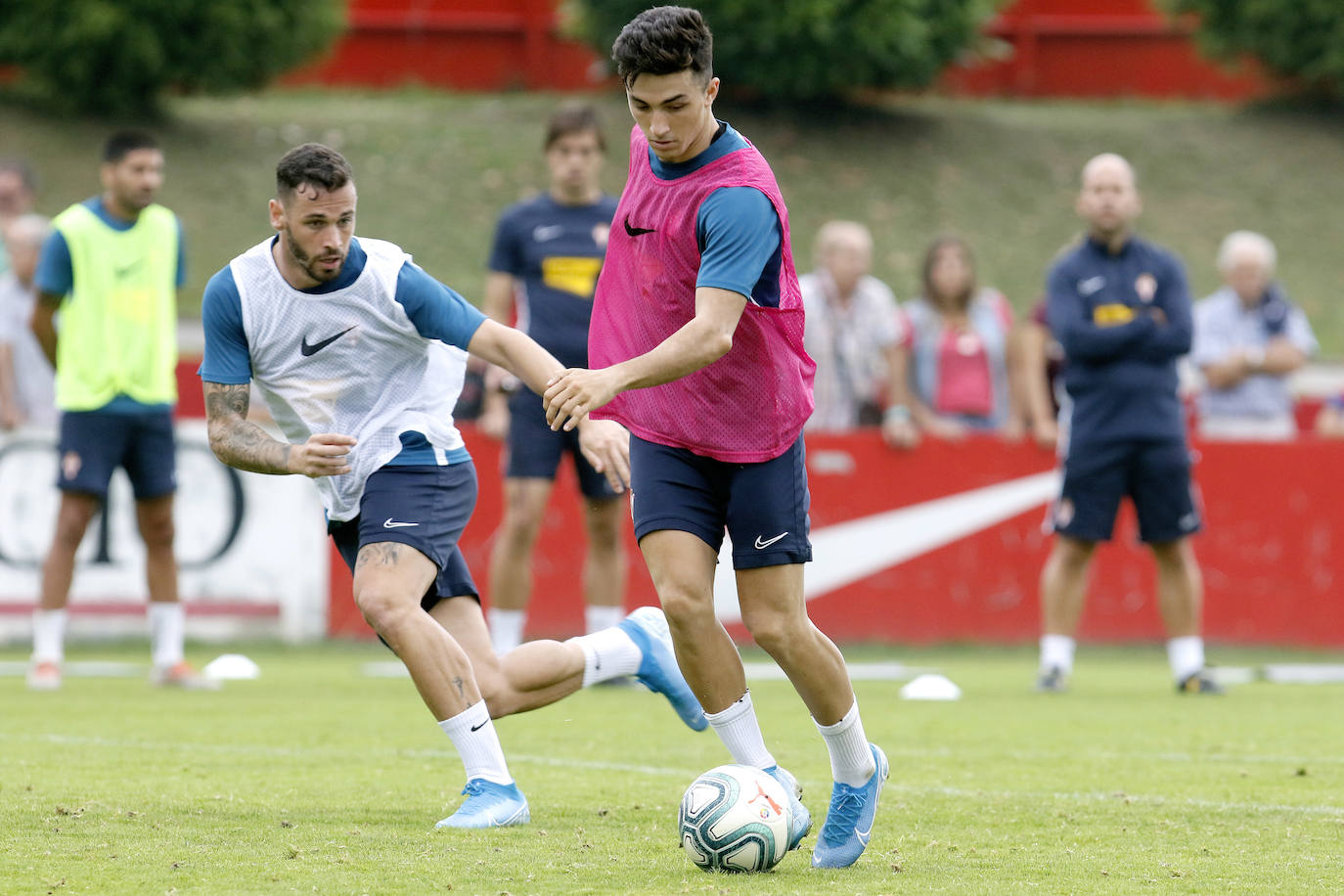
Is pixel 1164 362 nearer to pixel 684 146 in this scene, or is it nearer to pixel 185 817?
pixel 684 146

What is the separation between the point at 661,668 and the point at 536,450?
2.94 meters

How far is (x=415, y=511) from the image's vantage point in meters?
5.77

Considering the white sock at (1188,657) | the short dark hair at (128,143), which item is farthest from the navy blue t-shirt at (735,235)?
the white sock at (1188,657)

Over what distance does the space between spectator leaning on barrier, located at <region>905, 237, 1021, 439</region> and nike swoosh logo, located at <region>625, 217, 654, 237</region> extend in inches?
305

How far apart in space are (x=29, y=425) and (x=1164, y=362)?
274 inches

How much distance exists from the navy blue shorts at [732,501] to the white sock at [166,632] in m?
5.21

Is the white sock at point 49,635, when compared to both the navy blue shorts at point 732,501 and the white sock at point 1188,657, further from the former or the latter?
the white sock at point 1188,657

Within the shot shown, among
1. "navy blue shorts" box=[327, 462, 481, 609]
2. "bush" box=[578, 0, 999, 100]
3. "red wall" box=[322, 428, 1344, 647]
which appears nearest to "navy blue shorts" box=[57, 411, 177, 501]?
"red wall" box=[322, 428, 1344, 647]

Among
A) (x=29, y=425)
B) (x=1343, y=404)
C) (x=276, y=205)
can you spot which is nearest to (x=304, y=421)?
(x=276, y=205)

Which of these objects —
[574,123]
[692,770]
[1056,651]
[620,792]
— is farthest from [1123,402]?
[620,792]

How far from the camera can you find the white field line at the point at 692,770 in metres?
5.91

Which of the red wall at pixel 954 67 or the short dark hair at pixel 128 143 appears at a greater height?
the red wall at pixel 954 67

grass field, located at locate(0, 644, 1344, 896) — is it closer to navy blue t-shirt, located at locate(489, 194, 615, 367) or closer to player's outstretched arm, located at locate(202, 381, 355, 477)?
player's outstretched arm, located at locate(202, 381, 355, 477)

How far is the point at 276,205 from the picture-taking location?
566cm
